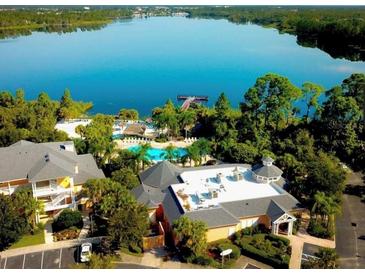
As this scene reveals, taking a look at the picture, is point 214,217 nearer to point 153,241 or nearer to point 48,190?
point 153,241

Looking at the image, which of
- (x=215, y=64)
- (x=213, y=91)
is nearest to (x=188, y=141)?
(x=213, y=91)

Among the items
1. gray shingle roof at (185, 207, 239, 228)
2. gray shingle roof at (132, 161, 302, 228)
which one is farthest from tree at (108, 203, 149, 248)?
gray shingle roof at (185, 207, 239, 228)

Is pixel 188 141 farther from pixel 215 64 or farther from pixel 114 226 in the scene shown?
pixel 215 64

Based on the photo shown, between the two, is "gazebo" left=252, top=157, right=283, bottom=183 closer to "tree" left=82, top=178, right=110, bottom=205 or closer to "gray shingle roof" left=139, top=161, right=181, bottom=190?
"gray shingle roof" left=139, top=161, right=181, bottom=190

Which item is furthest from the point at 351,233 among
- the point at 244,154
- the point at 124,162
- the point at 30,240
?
the point at 30,240

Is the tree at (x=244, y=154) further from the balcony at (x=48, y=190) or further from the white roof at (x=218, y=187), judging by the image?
the balcony at (x=48, y=190)

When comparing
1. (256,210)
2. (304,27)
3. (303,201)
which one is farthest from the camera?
(304,27)

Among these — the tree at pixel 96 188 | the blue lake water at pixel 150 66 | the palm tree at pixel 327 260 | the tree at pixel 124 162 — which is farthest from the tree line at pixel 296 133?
the blue lake water at pixel 150 66
